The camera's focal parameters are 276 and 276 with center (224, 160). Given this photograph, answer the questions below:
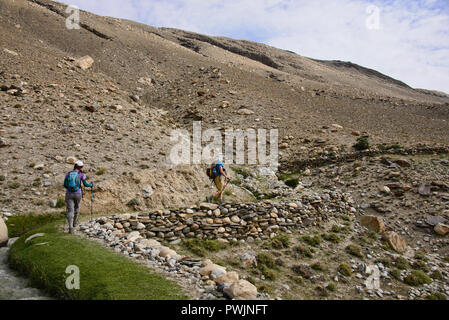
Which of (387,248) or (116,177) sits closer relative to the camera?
(387,248)

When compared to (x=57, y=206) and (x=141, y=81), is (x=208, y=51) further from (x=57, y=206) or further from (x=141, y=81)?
(x=57, y=206)

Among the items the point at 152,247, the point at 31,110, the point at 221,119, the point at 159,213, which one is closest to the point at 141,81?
the point at 221,119

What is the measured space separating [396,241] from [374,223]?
1.26 meters

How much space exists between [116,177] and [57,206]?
2981mm

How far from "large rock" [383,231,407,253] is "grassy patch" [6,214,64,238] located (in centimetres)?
1402

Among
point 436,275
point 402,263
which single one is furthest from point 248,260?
point 436,275

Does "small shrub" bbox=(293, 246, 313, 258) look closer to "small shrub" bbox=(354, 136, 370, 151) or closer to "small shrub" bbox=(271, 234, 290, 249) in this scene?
"small shrub" bbox=(271, 234, 290, 249)

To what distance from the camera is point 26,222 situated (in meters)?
11.1

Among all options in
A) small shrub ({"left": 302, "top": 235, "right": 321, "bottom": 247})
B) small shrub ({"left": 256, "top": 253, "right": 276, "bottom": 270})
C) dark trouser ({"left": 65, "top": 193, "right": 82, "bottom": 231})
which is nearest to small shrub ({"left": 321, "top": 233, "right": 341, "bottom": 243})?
small shrub ({"left": 302, "top": 235, "right": 321, "bottom": 247})

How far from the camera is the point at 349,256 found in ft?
34.3

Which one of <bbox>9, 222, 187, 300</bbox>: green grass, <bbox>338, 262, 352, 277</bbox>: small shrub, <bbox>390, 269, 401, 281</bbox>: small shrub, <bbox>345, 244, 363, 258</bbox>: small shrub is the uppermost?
<bbox>9, 222, 187, 300</bbox>: green grass

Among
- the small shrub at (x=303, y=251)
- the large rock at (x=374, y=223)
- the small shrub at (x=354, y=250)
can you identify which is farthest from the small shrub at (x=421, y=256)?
the small shrub at (x=303, y=251)

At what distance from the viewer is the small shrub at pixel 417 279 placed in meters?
9.23

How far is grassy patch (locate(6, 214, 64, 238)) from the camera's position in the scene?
1052 cm
